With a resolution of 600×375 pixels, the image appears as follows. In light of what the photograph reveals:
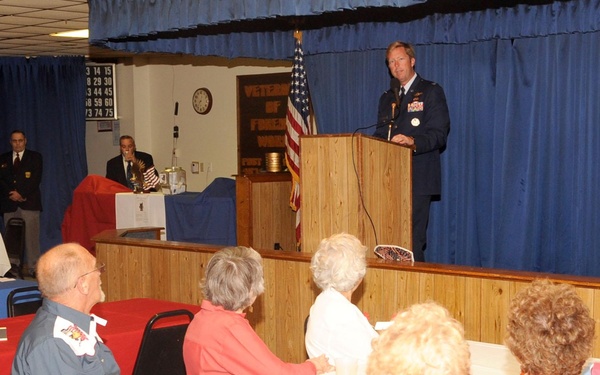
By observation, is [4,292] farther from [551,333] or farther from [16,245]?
[551,333]

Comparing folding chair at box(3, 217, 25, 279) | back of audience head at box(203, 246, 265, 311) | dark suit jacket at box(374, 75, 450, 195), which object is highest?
dark suit jacket at box(374, 75, 450, 195)

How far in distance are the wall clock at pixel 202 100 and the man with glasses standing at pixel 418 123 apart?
485 cm

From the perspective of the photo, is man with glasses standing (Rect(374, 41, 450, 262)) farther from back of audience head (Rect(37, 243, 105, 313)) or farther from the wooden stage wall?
back of audience head (Rect(37, 243, 105, 313))

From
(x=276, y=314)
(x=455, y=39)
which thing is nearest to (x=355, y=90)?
(x=455, y=39)

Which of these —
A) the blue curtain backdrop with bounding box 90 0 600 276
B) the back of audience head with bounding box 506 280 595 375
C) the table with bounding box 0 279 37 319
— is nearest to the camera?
the back of audience head with bounding box 506 280 595 375

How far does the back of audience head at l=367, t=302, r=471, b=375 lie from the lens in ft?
5.79

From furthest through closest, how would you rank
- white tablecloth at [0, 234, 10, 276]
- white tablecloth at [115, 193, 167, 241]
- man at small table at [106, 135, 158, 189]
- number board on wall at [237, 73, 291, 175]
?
number board on wall at [237, 73, 291, 175] → man at small table at [106, 135, 158, 189] → white tablecloth at [115, 193, 167, 241] → white tablecloth at [0, 234, 10, 276]

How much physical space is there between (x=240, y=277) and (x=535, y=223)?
397 centimetres

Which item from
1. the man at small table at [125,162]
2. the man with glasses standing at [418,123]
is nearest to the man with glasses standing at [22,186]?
the man at small table at [125,162]

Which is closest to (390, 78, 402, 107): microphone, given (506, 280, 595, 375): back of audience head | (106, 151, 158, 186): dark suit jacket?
(506, 280, 595, 375): back of audience head

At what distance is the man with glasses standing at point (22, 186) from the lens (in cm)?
1051

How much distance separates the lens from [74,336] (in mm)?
2967

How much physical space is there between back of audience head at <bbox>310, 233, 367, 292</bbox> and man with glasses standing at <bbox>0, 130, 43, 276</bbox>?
7629 millimetres

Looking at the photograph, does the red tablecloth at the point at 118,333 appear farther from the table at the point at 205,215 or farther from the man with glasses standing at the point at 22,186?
the man with glasses standing at the point at 22,186
